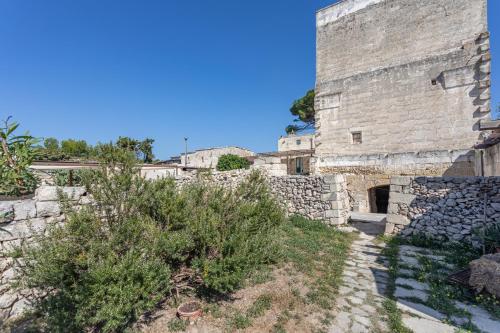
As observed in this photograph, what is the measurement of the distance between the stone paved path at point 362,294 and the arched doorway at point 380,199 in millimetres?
5048

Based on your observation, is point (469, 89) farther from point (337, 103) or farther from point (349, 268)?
point (349, 268)

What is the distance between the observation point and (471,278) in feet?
12.4

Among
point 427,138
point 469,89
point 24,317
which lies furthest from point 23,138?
point 469,89

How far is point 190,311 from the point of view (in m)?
3.19

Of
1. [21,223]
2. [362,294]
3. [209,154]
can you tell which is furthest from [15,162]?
[209,154]

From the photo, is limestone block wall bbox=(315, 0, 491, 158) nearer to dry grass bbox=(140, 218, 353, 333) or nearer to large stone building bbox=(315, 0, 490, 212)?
large stone building bbox=(315, 0, 490, 212)

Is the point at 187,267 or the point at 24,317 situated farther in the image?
the point at 187,267

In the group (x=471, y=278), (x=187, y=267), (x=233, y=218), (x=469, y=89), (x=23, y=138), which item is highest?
(x=469, y=89)

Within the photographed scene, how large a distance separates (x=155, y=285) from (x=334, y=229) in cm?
646

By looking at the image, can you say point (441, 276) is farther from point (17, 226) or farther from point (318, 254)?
point (17, 226)

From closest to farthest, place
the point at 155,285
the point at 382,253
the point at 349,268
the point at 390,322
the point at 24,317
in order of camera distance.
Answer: the point at 155,285
the point at 390,322
the point at 24,317
the point at 349,268
the point at 382,253

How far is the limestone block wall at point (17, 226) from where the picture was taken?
354 centimetres

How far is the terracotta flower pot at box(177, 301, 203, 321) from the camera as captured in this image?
10.2 feet

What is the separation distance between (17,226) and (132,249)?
241 centimetres
